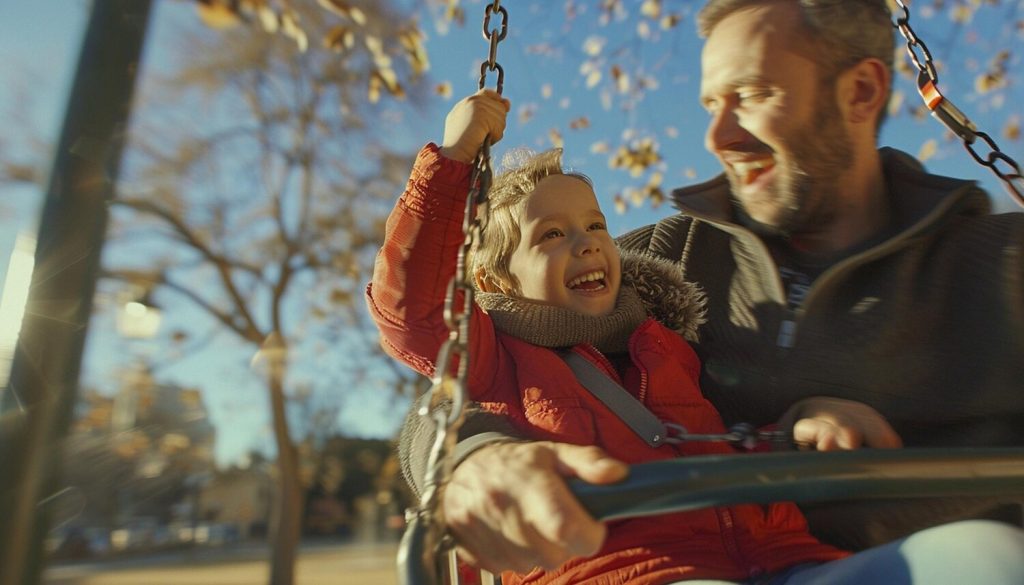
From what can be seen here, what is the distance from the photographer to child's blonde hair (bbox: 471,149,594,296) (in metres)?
1.63

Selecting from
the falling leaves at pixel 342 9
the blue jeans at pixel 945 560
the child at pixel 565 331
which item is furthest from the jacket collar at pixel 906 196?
the falling leaves at pixel 342 9

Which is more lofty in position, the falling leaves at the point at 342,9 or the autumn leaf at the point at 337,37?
the autumn leaf at the point at 337,37

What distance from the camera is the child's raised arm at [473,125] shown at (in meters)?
1.31

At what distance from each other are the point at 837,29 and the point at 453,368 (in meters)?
1.46

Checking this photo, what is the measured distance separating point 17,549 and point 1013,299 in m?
2.10

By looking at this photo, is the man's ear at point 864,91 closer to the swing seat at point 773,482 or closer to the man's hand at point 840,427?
the man's hand at point 840,427

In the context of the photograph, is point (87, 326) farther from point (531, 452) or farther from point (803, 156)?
point (803, 156)

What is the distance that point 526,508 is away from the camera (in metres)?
0.89

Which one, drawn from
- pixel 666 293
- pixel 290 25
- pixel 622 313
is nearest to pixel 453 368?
pixel 622 313

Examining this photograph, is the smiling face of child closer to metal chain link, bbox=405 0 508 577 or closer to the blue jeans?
metal chain link, bbox=405 0 508 577

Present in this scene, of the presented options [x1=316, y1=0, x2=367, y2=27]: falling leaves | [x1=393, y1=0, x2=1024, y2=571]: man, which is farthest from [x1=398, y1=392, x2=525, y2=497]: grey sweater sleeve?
[x1=316, y1=0, x2=367, y2=27]: falling leaves

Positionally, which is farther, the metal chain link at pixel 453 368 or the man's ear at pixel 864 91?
the man's ear at pixel 864 91

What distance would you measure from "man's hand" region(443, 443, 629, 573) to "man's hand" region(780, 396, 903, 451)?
21.7 inches

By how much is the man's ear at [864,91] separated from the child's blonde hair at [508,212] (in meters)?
0.72
